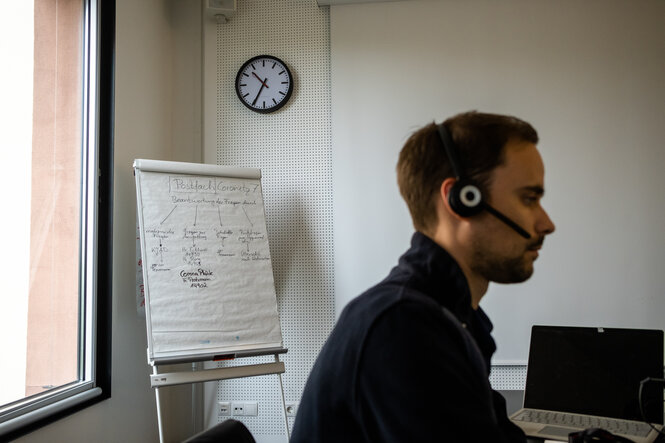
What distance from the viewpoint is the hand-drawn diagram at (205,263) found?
8.52ft

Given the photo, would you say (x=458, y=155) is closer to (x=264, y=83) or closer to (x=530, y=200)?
(x=530, y=200)

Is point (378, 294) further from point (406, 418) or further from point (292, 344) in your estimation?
point (292, 344)

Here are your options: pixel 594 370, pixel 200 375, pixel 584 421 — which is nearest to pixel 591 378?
pixel 594 370

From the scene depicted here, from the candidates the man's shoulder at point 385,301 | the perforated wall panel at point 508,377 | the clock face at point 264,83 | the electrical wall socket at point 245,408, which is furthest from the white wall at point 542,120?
the man's shoulder at point 385,301

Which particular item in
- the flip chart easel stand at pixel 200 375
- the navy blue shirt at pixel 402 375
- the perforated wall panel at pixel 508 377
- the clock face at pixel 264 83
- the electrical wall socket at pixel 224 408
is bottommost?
the electrical wall socket at pixel 224 408

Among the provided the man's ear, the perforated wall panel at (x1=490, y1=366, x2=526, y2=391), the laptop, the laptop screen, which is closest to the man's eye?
the man's ear

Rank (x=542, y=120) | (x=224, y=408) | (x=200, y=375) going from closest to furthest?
(x=200, y=375) → (x=542, y=120) → (x=224, y=408)

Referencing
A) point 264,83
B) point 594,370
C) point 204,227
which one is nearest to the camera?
point 594,370

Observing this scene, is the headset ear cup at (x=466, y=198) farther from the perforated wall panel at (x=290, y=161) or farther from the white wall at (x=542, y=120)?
the perforated wall panel at (x=290, y=161)

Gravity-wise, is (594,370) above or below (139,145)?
below

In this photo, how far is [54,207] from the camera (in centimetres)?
249

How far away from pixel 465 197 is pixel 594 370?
127 centimetres

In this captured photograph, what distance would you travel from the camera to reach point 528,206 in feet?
3.39

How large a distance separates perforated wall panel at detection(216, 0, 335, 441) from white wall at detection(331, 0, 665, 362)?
4.5 inches
